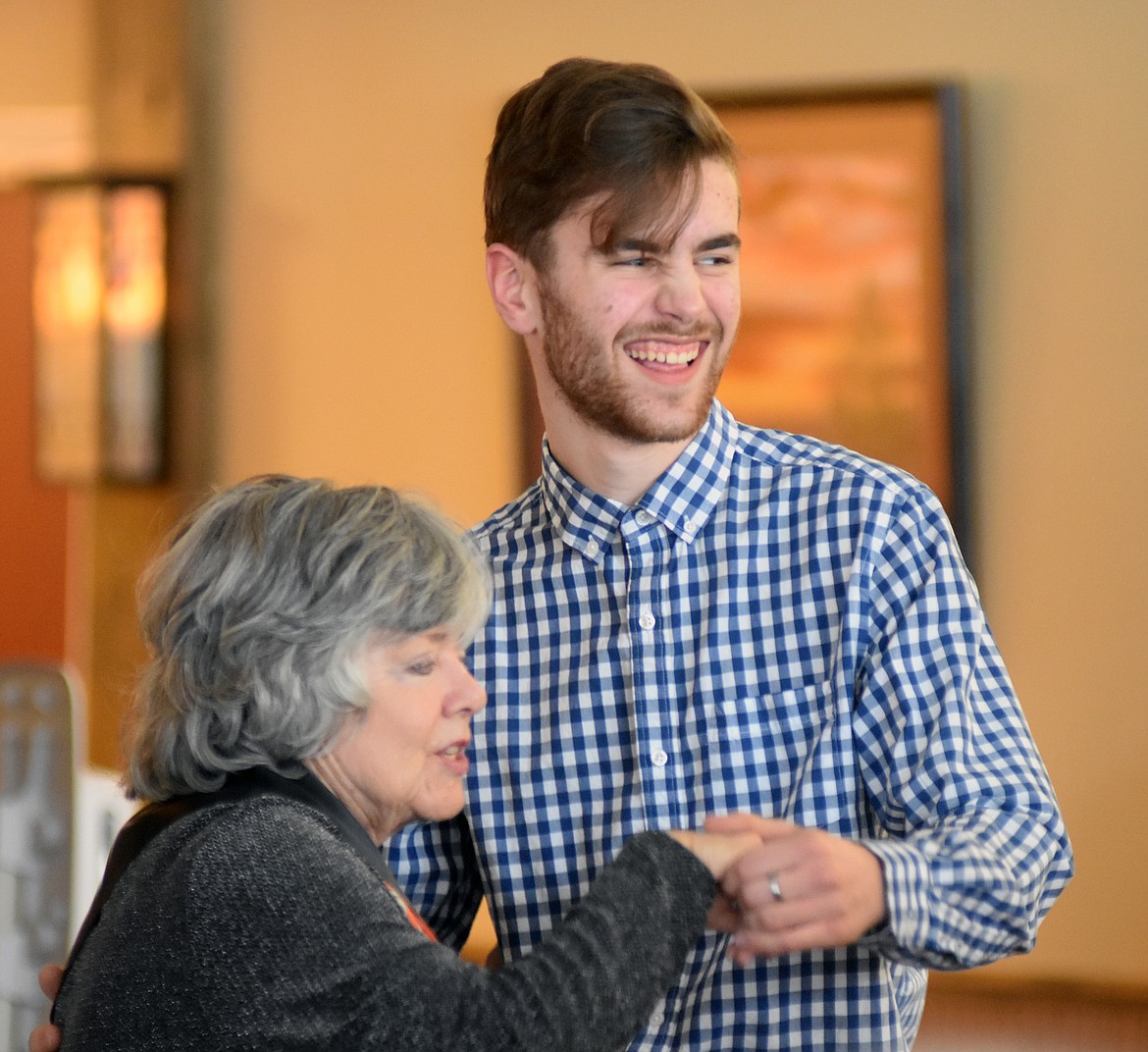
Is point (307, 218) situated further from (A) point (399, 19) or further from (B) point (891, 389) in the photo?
(B) point (891, 389)

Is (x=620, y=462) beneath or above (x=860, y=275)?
beneath

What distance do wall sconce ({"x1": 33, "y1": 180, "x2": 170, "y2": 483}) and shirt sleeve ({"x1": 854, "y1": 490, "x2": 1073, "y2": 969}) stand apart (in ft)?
11.2

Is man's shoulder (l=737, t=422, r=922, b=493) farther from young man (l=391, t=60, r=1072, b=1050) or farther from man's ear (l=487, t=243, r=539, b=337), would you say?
man's ear (l=487, t=243, r=539, b=337)

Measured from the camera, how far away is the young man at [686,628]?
1.53 m

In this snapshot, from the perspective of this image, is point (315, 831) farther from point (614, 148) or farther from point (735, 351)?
point (735, 351)

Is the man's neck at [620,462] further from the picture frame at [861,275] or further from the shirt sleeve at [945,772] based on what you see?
the picture frame at [861,275]

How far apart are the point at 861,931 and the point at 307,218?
356 centimetres

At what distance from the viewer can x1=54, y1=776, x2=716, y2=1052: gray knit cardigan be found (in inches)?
48.7

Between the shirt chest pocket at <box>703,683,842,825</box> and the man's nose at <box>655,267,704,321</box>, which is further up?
the man's nose at <box>655,267,704,321</box>

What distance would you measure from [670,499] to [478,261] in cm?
274

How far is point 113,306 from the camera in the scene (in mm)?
4605

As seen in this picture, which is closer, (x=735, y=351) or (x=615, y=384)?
(x=615, y=384)

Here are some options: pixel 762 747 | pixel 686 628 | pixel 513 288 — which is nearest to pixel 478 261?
pixel 513 288

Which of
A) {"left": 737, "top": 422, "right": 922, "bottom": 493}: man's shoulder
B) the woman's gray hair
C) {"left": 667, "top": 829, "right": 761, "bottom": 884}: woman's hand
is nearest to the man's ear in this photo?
{"left": 737, "top": 422, "right": 922, "bottom": 493}: man's shoulder
